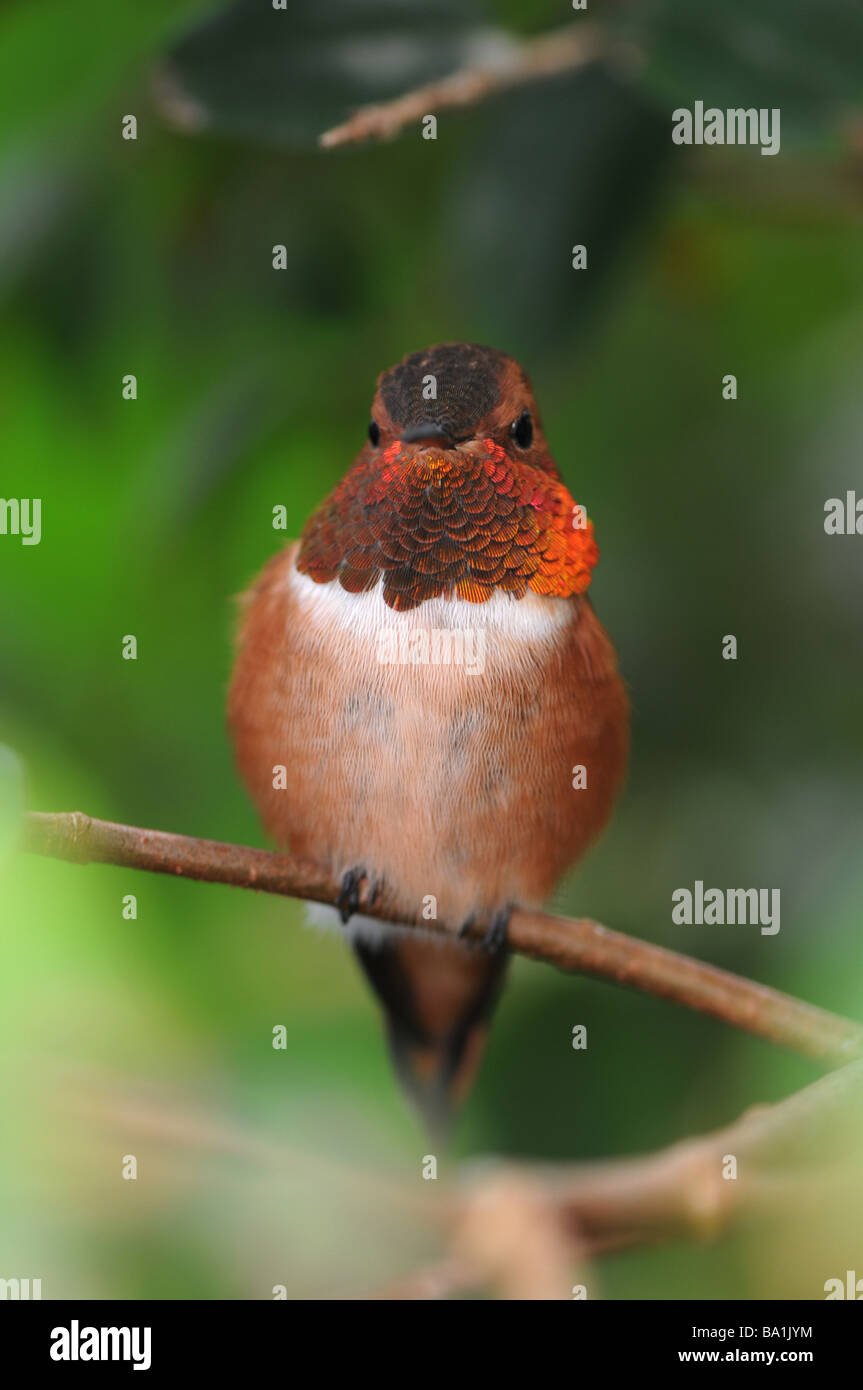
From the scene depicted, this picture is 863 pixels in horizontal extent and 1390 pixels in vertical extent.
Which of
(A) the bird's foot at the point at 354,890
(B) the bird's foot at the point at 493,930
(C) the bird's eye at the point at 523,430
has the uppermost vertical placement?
(C) the bird's eye at the point at 523,430

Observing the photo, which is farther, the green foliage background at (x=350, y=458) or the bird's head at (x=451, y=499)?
the green foliage background at (x=350, y=458)

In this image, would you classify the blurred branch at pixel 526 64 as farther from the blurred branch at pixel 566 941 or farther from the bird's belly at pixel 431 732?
the blurred branch at pixel 566 941

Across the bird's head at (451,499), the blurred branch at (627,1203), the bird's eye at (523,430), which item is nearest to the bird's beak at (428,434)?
the bird's head at (451,499)

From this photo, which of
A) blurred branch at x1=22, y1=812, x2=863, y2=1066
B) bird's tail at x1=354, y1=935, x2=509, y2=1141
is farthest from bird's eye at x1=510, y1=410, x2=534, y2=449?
bird's tail at x1=354, y1=935, x2=509, y2=1141

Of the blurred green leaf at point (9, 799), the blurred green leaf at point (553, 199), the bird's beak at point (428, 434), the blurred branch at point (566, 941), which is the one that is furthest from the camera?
the blurred green leaf at point (553, 199)

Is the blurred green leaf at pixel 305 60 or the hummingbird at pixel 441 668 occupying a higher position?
the blurred green leaf at pixel 305 60
